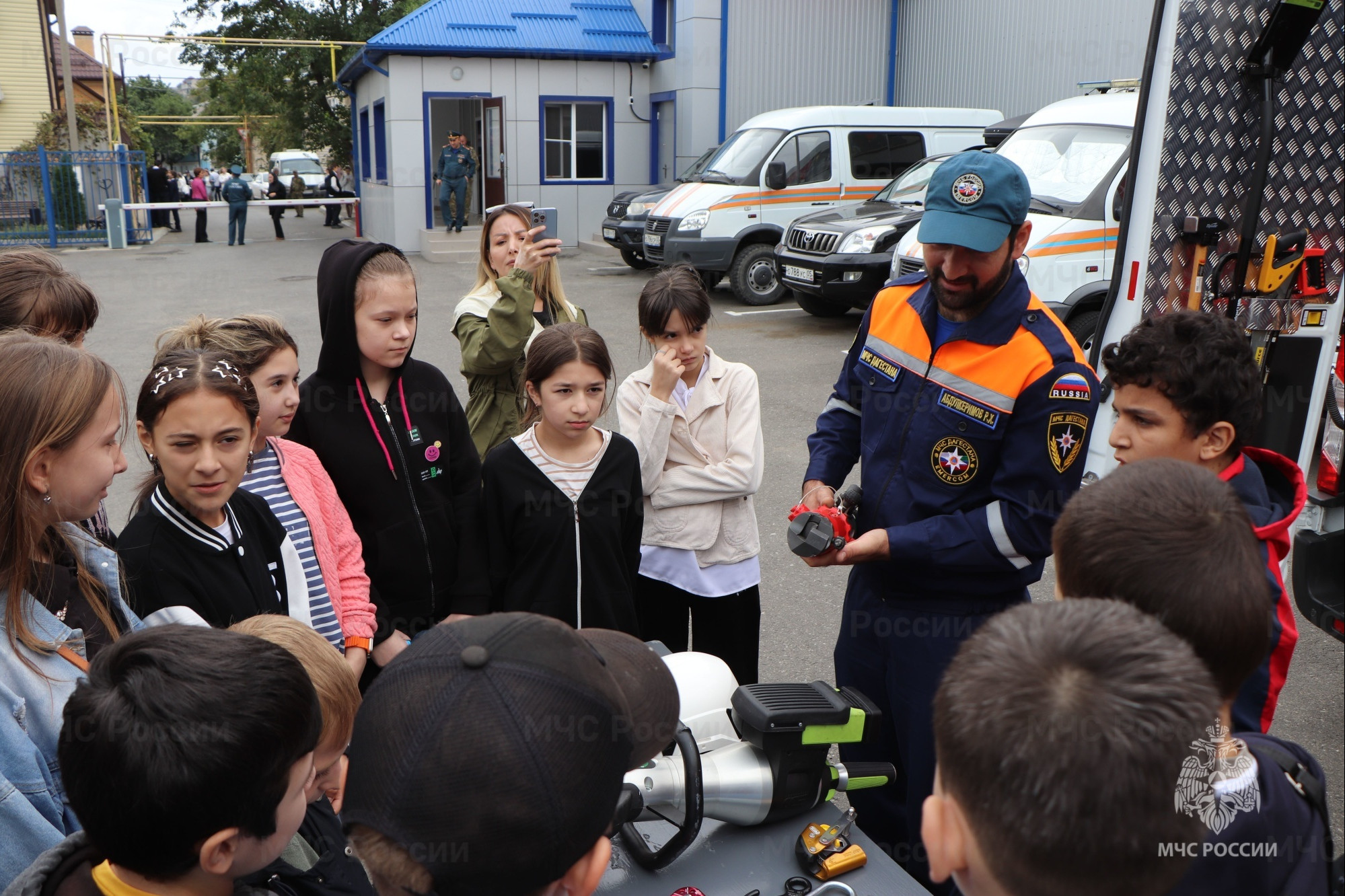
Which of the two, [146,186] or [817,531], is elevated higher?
[146,186]

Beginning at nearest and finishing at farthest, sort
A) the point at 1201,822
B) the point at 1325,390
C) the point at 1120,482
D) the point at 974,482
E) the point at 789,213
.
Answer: the point at 1201,822
the point at 1120,482
the point at 974,482
the point at 1325,390
the point at 789,213

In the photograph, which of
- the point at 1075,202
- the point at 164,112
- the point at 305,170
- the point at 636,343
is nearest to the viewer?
the point at 1075,202

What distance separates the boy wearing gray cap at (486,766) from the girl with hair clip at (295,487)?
156 cm

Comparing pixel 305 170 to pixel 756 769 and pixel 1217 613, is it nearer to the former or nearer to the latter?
pixel 756 769

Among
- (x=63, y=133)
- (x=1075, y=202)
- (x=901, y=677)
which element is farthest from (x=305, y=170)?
(x=901, y=677)

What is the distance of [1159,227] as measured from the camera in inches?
185

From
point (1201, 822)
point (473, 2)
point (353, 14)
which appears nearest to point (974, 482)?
point (1201, 822)

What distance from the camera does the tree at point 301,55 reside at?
98.5 ft

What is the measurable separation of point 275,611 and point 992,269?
1966 millimetres

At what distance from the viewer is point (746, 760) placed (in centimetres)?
169

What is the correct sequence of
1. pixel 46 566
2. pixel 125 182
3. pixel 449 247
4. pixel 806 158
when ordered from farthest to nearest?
pixel 125 182 → pixel 449 247 → pixel 806 158 → pixel 46 566

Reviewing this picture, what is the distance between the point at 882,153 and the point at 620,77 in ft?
26.2

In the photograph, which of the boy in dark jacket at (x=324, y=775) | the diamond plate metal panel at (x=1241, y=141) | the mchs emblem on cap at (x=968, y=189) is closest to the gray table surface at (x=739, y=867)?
the boy in dark jacket at (x=324, y=775)

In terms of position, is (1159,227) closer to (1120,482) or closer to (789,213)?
(1120,482)
